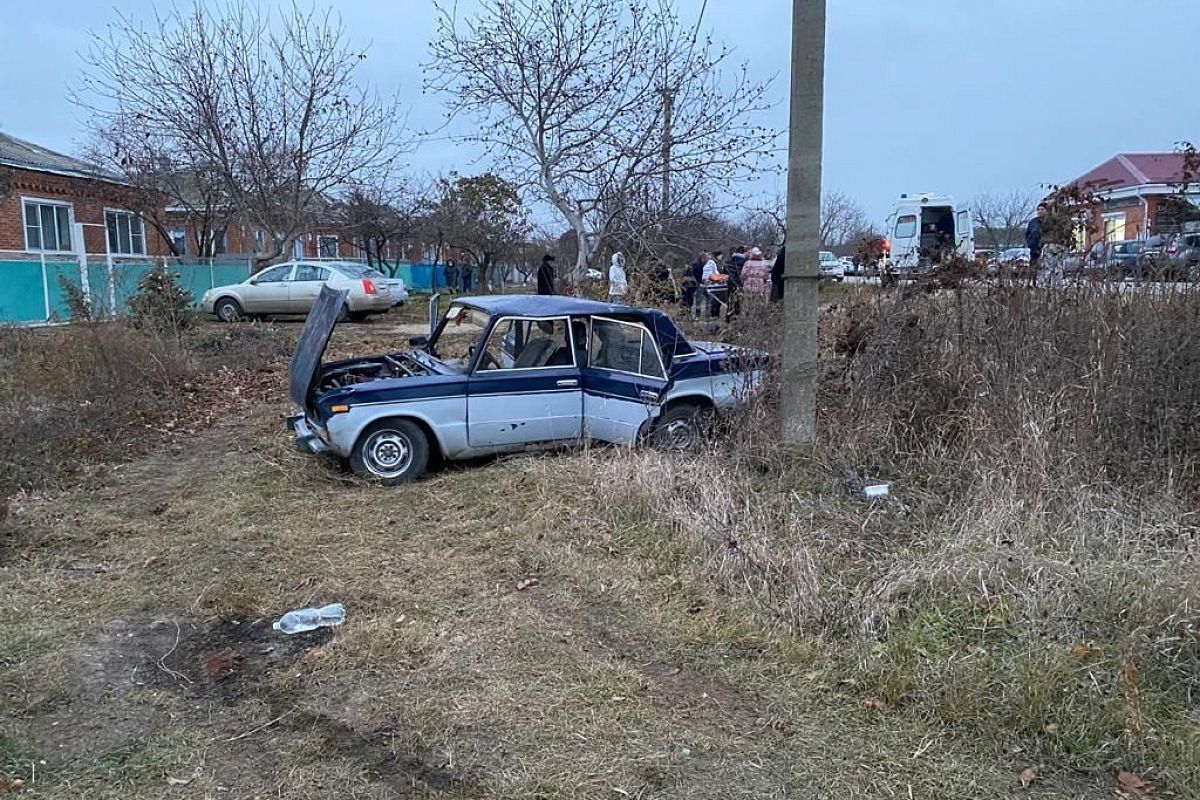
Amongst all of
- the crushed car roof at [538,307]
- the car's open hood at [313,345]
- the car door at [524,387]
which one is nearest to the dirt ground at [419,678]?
the car door at [524,387]

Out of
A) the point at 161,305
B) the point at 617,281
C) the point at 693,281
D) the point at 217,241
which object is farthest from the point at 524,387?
the point at 217,241

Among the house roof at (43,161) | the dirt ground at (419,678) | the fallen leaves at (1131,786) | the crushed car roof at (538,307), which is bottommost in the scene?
the fallen leaves at (1131,786)

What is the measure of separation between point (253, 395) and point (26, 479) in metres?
4.41

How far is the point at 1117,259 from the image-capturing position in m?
5.79

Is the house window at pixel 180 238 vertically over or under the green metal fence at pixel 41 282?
over

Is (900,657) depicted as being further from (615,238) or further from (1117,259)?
(615,238)

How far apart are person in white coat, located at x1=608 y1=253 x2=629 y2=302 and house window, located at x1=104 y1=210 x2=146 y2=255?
748 inches

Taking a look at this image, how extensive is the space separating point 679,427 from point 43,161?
22.6 meters

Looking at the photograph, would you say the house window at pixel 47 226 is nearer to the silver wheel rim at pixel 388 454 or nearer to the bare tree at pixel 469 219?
the bare tree at pixel 469 219

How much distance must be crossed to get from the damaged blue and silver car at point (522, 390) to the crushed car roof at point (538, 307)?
0.02 metres

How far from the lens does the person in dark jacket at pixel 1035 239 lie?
5895mm

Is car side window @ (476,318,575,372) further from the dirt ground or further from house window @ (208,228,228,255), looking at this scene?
house window @ (208,228,228,255)

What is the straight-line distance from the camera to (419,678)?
140 inches

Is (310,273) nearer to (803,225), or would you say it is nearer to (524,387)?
(524,387)
